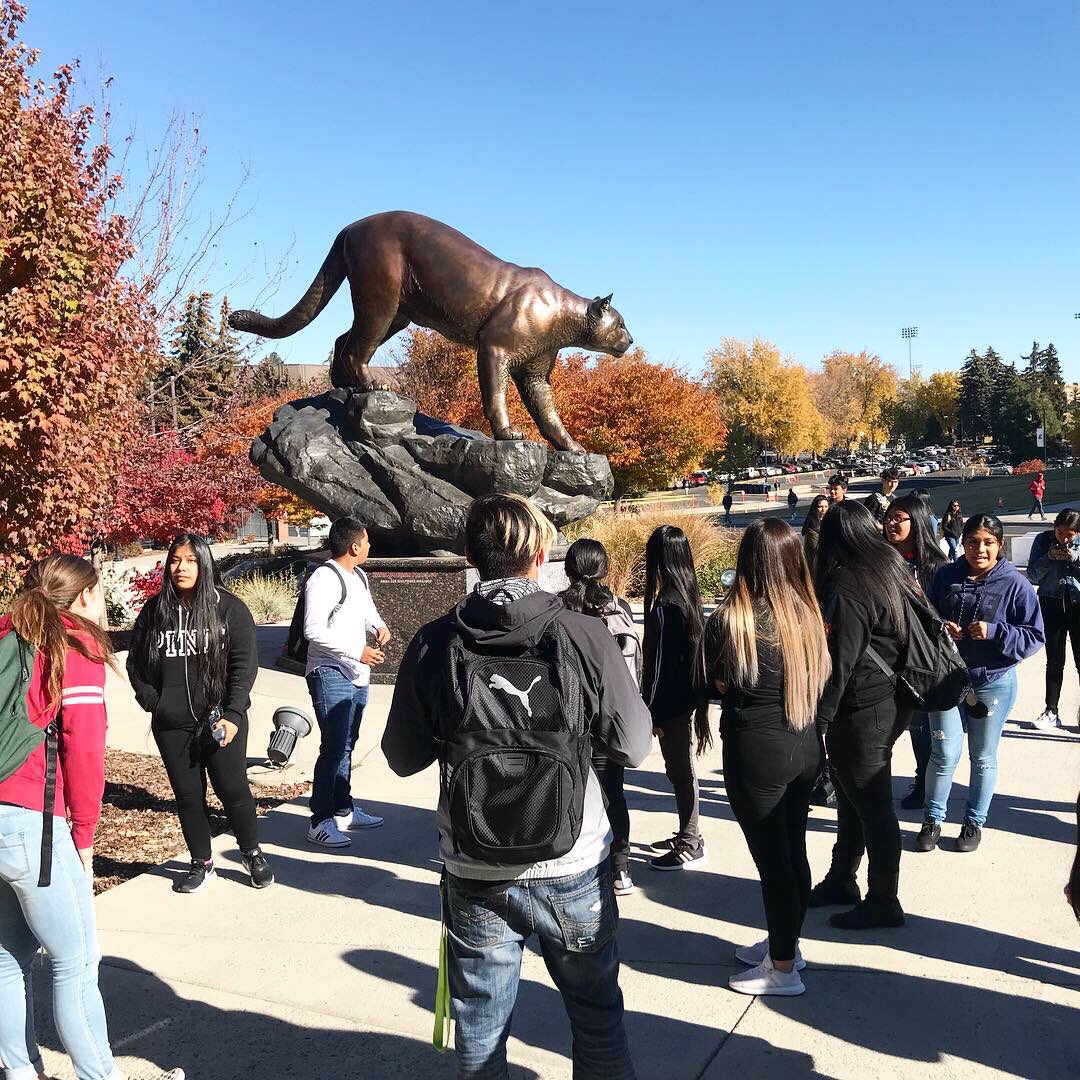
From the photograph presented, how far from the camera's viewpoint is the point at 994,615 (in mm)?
4746

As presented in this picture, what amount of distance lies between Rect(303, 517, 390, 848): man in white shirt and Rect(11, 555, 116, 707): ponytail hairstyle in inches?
74.7

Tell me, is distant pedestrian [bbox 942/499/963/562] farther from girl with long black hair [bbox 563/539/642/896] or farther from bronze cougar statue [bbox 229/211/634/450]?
girl with long black hair [bbox 563/539/642/896]

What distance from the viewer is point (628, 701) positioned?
2338 mm

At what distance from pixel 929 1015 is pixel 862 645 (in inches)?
49.4

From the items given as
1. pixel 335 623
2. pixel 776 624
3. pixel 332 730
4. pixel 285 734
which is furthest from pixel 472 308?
pixel 776 624

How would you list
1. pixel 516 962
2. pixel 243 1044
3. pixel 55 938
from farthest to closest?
pixel 243 1044, pixel 55 938, pixel 516 962

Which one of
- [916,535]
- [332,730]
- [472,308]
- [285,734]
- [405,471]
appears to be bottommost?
[285,734]

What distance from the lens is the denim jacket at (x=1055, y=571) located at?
6.68 metres

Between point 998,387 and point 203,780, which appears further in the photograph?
point 998,387

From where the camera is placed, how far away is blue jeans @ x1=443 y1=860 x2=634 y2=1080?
2234 mm

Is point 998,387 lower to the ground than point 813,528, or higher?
higher

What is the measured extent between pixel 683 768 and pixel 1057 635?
383 centimetres

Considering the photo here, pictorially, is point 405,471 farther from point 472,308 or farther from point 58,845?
point 58,845

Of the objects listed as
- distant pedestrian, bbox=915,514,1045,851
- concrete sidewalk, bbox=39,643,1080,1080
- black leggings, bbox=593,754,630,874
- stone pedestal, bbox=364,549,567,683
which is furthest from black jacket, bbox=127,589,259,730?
stone pedestal, bbox=364,549,567,683
